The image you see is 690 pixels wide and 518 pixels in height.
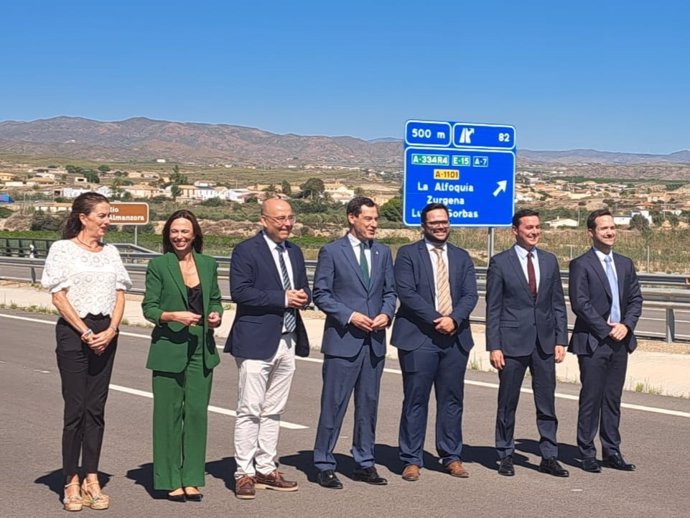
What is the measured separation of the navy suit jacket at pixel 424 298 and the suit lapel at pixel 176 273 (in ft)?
5.66

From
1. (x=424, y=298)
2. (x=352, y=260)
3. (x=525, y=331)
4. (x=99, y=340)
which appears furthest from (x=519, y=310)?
(x=99, y=340)

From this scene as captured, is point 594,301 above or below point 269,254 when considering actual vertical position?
below

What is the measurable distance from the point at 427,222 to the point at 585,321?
1.52m

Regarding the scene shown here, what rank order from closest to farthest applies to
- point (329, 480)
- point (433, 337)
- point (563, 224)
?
point (329, 480)
point (433, 337)
point (563, 224)

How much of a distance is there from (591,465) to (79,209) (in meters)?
4.29

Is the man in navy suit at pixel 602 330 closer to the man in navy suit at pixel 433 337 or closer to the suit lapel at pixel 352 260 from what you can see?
the man in navy suit at pixel 433 337

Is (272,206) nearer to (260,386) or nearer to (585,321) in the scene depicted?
(260,386)

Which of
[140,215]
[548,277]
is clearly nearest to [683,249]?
[140,215]

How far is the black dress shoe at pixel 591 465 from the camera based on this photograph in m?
9.05

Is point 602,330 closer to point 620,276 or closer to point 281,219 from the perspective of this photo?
point 620,276

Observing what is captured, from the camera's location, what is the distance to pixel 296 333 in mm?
8422

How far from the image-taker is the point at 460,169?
19766 mm

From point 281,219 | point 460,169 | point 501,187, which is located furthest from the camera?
point 501,187

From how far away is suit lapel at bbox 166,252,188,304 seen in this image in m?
7.89
